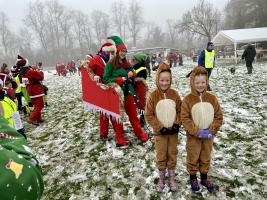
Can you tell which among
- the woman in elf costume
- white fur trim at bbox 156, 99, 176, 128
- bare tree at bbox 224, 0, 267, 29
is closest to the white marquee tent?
bare tree at bbox 224, 0, 267, 29

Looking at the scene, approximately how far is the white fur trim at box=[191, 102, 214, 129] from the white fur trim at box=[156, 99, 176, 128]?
0.29 m

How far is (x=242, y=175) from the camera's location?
3582 millimetres

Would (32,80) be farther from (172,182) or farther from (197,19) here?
(197,19)

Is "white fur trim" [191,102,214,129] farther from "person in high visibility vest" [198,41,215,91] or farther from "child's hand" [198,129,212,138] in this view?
"person in high visibility vest" [198,41,215,91]

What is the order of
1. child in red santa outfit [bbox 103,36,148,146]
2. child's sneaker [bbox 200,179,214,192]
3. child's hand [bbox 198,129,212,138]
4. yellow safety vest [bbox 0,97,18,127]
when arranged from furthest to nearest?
child in red santa outfit [bbox 103,36,148,146], yellow safety vest [bbox 0,97,18,127], child's sneaker [bbox 200,179,214,192], child's hand [bbox 198,129,212,138]

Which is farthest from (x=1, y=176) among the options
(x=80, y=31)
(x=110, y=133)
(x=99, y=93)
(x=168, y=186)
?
(x=80, y=31)

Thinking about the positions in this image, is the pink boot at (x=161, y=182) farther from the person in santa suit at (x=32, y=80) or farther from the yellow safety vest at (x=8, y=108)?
the person in santa suit at (x=32, y=80)

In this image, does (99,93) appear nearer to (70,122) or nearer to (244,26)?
(70,122)

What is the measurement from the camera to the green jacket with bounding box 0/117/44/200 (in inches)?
38.9

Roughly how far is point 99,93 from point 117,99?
2.10 ft

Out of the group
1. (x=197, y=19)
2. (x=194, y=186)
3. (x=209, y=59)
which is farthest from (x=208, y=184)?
(x=197, y=19)

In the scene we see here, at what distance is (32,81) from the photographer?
6832mm

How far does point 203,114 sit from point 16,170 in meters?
2.49

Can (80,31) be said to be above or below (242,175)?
above
